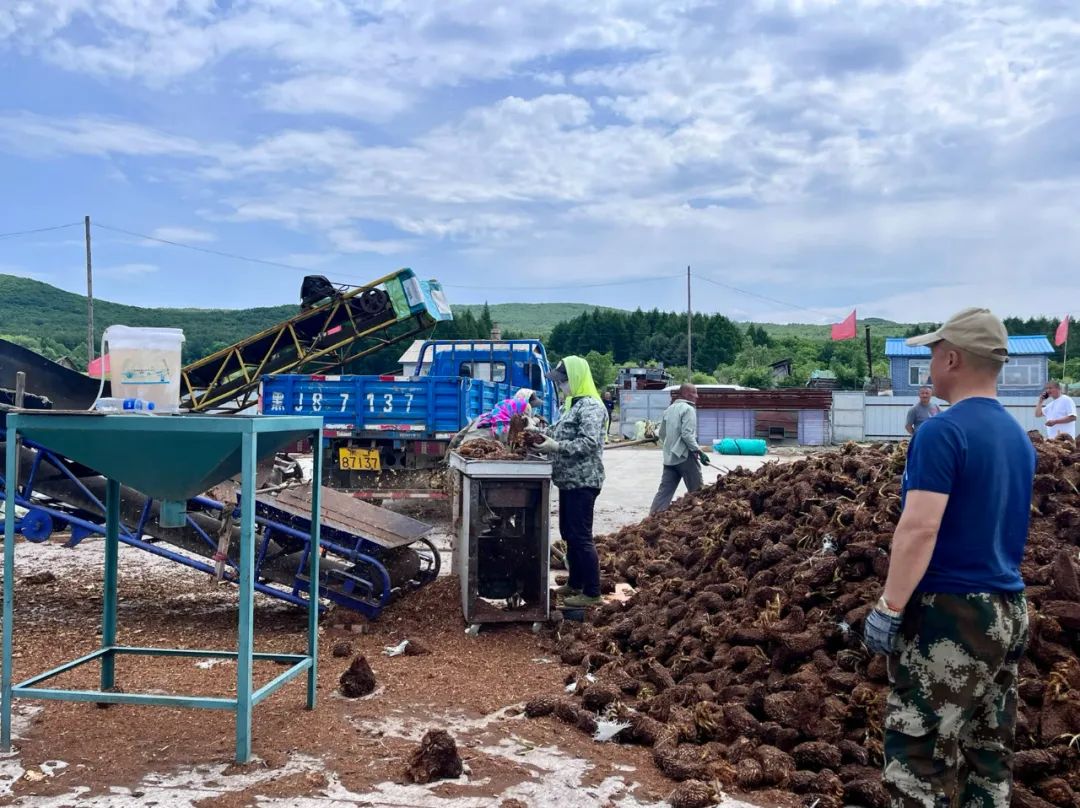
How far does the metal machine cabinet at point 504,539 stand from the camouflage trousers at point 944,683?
359 centimetres

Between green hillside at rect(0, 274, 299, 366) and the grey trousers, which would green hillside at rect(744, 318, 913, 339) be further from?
the grey trousers

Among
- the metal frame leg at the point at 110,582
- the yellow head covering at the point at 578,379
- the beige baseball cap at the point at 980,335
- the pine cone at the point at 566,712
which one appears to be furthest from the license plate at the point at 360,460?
the beige baseball cap at the point at 980,335

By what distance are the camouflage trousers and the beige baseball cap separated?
2.59 feet

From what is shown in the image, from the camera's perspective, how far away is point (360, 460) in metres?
12.0

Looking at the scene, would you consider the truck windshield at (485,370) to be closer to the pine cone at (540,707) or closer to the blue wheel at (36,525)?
the blue wheel at (36,525)

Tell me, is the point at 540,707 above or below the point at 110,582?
below

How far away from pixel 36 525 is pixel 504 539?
11.0ft

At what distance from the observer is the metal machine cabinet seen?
635cm

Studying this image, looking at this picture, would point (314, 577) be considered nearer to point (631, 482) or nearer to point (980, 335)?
point (980, 335)

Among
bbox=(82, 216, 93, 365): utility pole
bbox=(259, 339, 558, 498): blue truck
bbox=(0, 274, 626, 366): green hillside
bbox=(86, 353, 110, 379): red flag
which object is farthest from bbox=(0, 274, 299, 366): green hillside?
bbox=(86, 353, 110, 379): red flag

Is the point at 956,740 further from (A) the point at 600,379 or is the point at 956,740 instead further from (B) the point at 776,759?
(A) the point at 600,379

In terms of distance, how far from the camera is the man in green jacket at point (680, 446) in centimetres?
1041

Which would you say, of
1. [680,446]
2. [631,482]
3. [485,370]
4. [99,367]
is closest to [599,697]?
[99,367]

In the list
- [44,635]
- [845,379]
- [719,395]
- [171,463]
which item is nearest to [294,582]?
[44,635]
